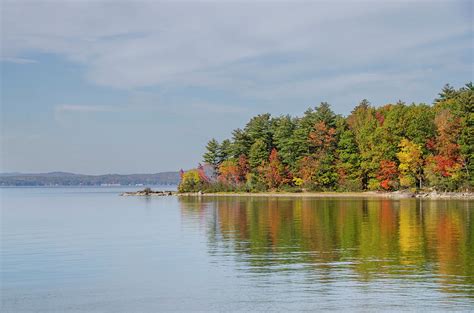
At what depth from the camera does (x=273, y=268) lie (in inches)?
880

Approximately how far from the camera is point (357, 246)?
1106 inches

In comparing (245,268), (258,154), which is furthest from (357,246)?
(258,154)

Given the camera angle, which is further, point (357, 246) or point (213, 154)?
point (213, 154)

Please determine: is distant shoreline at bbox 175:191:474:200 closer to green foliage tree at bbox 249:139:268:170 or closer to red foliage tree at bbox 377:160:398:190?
red foliage tree at bbox 377:160:398:190

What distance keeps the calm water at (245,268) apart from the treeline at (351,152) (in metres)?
41.9

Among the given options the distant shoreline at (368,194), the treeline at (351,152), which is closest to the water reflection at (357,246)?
the distant shoreline at (368,194)

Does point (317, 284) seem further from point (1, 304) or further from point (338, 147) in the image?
point (338, 147)

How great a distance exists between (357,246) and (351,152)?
6823 cm

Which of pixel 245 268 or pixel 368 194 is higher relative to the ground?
pixel 368 194

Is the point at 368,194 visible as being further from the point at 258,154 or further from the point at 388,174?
the point at 258,154

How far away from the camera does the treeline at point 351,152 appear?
259 feet

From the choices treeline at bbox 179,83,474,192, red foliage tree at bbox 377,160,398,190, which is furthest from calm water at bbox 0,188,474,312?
red foliage tree at bbox 377,160,398,190

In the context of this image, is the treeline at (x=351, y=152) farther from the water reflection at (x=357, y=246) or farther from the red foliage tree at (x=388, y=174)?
the water reflection at (x=357, y=246)

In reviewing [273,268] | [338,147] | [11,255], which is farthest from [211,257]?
[338,147]
